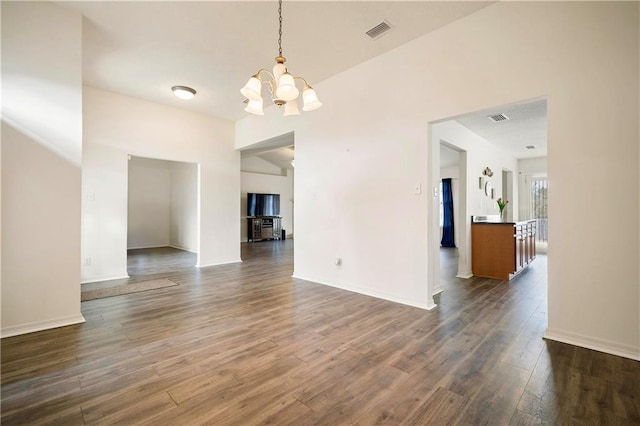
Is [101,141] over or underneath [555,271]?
over

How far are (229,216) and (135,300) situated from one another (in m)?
2.95

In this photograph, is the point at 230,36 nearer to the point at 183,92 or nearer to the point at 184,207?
the point at 183,92

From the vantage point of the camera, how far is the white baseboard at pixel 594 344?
2119mm

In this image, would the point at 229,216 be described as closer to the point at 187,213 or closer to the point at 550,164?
the point at 187,213

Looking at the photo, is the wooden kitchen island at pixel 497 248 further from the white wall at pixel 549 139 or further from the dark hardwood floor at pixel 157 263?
the dark hardwood floor at pixel 157 263

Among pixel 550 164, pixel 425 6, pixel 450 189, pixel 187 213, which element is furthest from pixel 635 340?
pixel 187 213

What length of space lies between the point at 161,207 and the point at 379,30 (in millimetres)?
8802

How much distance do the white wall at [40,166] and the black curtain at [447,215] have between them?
9.01 m

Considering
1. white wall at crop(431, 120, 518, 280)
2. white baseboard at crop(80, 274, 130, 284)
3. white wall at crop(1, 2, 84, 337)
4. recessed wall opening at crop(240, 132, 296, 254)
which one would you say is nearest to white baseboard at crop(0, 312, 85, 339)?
white wall at crop(1, 2, 84, 337)

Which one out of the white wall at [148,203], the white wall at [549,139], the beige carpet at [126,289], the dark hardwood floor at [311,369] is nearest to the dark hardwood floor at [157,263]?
the beige carpet at [126,289]

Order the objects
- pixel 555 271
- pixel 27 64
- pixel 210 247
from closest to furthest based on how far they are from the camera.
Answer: pixel 555 271 → pixel 27 64 → pixel 210 247

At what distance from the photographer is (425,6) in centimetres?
273

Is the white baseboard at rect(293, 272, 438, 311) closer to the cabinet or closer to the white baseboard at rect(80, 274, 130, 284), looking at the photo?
the white baseboard at rect(80, 274, 130, 284)

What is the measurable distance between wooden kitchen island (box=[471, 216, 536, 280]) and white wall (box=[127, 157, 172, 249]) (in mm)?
9118
